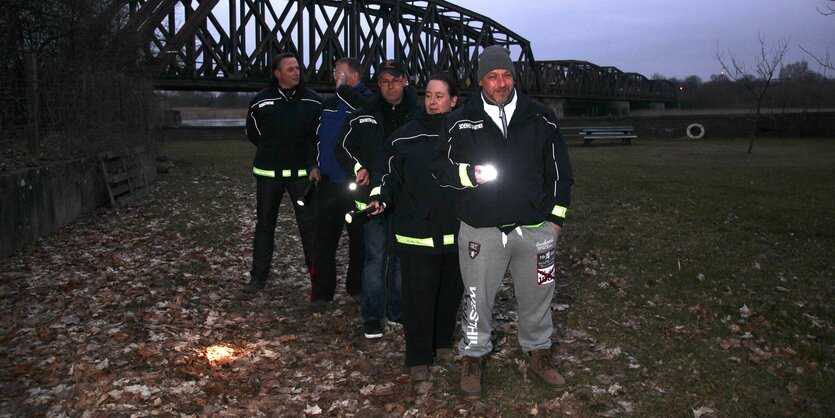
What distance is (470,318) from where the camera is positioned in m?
4.45

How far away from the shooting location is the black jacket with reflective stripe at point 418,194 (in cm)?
466

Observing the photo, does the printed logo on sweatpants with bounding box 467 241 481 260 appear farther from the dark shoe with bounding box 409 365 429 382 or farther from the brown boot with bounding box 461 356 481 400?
the dark shoe with bounding box 409 365 429 382

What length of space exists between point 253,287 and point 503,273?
3.58 metres

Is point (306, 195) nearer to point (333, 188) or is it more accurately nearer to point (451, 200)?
point (333, 188)

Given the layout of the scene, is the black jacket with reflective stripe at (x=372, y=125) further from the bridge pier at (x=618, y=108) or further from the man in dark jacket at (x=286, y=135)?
the bridge pier at (x=618, y=108)

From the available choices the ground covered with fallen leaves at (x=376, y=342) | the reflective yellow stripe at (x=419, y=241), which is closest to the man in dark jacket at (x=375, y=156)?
the ground covered with fallen leaves at (x=376, y=342)

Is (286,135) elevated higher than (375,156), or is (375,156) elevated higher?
(286,135)

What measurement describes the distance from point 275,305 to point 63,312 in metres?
1.87

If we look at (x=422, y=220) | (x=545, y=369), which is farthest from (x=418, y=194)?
(x=545, y=369)

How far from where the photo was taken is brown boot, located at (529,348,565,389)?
4.60 meters

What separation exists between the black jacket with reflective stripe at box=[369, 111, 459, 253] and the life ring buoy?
40.5 m

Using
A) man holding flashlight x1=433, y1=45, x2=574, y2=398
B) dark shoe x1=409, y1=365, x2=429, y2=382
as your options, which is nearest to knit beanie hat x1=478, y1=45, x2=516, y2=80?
man holding flashlight x1=433, y1=45, x2=574, y2=398

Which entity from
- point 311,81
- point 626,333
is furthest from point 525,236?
point 311,81

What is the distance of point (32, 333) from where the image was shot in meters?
5.77
